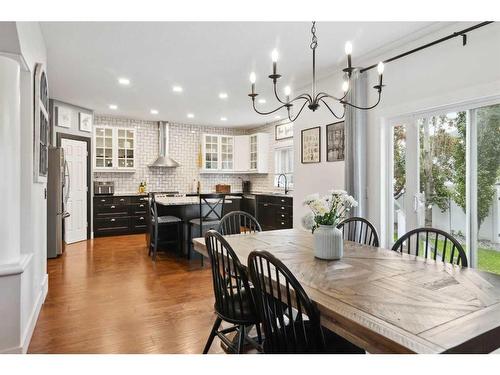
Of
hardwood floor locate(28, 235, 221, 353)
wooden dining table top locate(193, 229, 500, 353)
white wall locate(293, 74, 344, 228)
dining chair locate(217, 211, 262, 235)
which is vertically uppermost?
white wall locate(293, 74, 344, 228)

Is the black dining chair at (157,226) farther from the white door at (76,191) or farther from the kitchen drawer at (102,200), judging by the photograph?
the kitchen drawer at (102,200)

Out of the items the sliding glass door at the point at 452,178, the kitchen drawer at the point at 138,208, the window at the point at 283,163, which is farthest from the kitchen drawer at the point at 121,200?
the sliding glass door at the point at 452,178

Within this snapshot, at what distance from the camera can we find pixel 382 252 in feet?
7.11

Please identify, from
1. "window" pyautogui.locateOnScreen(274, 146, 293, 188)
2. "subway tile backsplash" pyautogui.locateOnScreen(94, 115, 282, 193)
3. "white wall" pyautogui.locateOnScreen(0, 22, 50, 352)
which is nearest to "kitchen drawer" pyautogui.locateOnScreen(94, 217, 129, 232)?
"subway tile backsplash" pyautogui.locateOnScreen(94, 115, 282, 193)

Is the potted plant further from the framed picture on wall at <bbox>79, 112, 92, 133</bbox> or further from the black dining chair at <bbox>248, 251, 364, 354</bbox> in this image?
the framed picture on wall at <bbox>79, 112, 92, 133</bbox>

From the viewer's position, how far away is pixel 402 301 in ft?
4.33

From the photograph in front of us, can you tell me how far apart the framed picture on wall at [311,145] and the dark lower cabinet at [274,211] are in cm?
161

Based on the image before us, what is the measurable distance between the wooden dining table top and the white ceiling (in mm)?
2151

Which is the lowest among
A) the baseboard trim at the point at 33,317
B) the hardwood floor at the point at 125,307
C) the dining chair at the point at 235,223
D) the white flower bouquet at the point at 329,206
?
the hardwood floor at the point at 125,307

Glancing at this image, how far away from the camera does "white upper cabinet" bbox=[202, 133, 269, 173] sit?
311 inches

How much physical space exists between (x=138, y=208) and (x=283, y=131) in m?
3.61

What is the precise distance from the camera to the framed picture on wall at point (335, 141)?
13.3 feet

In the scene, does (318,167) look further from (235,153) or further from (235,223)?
(235,153)
